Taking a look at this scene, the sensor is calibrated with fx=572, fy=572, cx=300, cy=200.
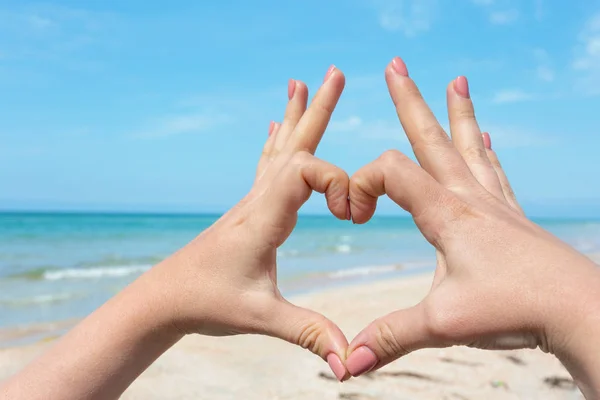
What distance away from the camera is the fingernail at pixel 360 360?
6.37 ft

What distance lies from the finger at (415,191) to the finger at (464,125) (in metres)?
0.95

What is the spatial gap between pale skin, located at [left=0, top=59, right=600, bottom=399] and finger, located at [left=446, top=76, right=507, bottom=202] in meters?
0.61

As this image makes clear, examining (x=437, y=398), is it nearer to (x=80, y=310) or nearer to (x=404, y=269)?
(x=80, y=310)

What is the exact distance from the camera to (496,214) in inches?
77.3

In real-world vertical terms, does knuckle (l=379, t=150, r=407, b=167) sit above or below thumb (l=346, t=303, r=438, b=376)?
above

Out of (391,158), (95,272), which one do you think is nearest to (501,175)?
(391,158)

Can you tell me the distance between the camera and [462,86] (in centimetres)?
298

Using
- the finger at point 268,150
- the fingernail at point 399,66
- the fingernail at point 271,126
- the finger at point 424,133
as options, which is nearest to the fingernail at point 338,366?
the finger at point 424,133

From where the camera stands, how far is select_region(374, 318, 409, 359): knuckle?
1.92m

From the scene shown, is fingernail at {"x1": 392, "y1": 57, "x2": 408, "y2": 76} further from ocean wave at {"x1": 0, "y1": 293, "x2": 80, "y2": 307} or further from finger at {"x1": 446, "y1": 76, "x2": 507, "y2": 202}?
ocean wave at {"x1": 0, "y1": 293, "x2": 80, "y2": 307}

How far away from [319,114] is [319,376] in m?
2.02

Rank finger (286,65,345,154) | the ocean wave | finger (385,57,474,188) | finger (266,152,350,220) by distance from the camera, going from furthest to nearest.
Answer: the ocean wave → finger (286,65,345,154) → finger (385,57,474,188) → finger (266,152,350,220)

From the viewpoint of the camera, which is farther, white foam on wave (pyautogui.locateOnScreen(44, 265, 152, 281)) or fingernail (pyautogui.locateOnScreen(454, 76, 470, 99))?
white foam on wave (pyautogui.locateOnScreen(44, 265, 152, 281))

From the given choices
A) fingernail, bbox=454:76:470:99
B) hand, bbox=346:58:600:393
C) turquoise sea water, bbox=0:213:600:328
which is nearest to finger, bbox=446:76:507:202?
fingernail, bbox=454:76:470:99
